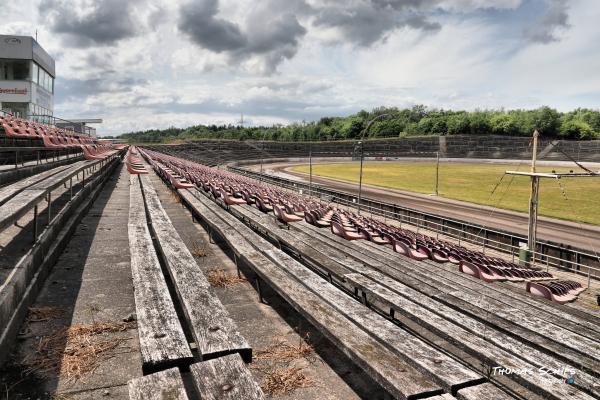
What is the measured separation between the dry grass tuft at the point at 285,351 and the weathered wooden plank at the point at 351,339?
0.35 metres

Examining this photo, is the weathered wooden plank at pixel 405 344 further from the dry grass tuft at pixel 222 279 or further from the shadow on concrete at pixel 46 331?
the shadow on concrete at pixel 46 331

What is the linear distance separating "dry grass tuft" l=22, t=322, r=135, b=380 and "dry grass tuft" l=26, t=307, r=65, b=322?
1.17ft

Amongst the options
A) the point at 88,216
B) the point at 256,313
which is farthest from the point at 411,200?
the point at 256,313

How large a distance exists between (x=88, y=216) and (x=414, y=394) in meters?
8.49

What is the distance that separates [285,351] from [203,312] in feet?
2.80

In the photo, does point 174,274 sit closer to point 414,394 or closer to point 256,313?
point 256,313

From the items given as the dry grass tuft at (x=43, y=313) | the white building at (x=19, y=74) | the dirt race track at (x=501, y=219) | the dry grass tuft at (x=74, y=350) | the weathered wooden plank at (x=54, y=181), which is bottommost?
the dirt race track at (x=501, y=219)

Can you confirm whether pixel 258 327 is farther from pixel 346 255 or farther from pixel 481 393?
pixel 481 393

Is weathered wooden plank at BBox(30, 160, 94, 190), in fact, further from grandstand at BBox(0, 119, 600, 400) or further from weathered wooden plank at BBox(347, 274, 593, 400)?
weathered wooden plank at BBox(347, 274, 593, 400)

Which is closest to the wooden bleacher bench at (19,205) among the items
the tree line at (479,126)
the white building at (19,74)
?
the white building at (19,74)

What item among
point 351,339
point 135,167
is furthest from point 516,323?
point 135,167

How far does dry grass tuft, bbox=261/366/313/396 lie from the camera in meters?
3.01

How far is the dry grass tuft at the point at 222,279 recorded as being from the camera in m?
5.28

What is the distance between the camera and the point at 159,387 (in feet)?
7.19
